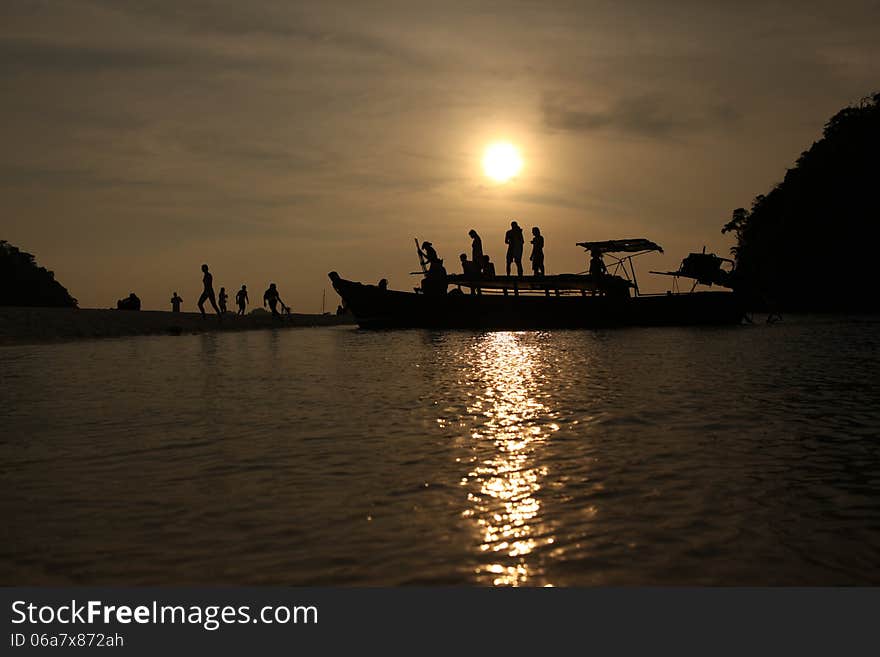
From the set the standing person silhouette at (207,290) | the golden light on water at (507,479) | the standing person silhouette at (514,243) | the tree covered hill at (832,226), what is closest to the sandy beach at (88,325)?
the standing person silhouette at (207,290)

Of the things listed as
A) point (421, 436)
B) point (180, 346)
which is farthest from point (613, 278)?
point (421, 436)

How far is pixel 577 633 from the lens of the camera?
11.4 feet

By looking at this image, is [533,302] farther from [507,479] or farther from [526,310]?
[507,479]

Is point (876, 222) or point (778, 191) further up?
point (778, 191)

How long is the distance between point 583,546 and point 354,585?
4.35 feet

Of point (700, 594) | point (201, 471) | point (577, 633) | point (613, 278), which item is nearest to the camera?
point (577, 633)

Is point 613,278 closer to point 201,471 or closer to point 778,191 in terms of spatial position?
point 201,471

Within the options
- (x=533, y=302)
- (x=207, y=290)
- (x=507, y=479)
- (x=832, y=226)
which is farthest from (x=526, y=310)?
(x=832, y=226)

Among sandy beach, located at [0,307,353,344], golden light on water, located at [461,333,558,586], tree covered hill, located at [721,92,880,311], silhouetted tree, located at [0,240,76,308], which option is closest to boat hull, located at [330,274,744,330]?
sandy beach, located at [0,307,353,344]

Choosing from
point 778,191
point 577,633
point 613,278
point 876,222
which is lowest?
point 577,633

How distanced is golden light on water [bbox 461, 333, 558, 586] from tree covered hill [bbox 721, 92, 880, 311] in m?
46.4

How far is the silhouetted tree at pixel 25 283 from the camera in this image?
212ft

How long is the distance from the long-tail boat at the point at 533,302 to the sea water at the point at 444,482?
65.9 feet

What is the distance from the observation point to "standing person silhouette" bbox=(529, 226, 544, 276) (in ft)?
106
